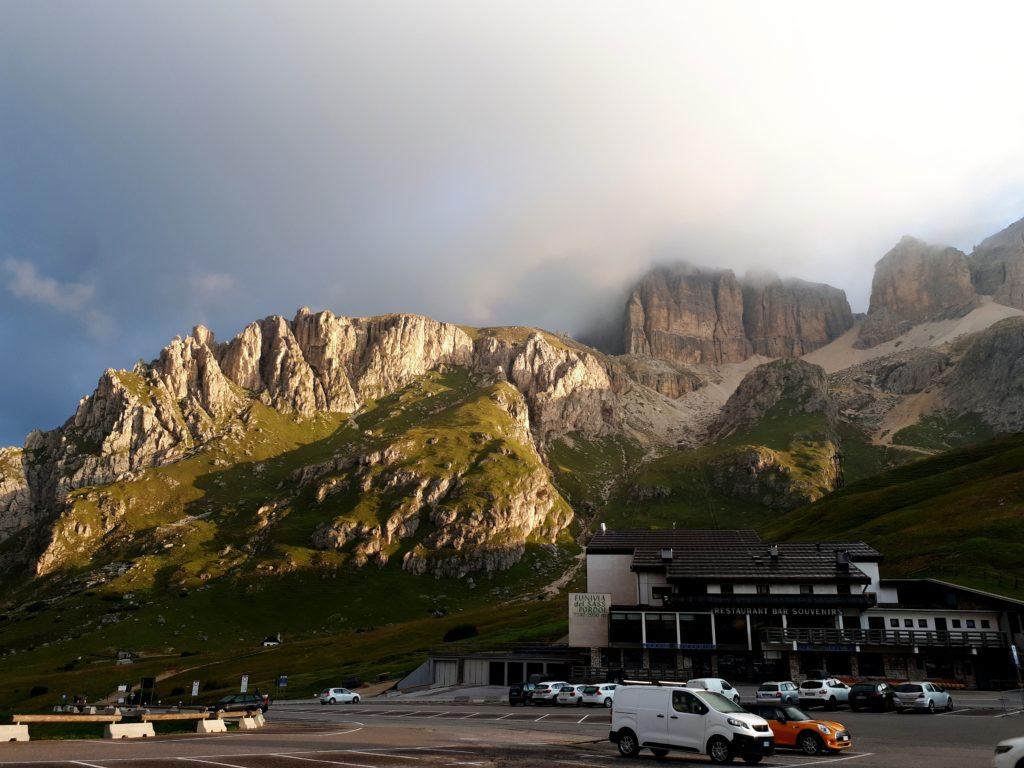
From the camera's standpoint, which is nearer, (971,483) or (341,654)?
(341,654)

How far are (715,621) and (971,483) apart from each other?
9771cm

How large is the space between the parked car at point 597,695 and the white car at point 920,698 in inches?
845

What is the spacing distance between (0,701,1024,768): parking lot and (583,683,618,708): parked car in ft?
34.1

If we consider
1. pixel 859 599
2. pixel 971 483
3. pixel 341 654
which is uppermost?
pixel 971 483

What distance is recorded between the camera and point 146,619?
189 metres

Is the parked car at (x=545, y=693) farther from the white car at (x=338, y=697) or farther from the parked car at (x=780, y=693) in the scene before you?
the white car at (x=338, y=697)

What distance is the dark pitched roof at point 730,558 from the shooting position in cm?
8438

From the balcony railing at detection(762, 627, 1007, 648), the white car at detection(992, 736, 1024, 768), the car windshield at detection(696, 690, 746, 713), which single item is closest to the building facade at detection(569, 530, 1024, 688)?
the balcony railing at detection(762, 627, 1007, 648)

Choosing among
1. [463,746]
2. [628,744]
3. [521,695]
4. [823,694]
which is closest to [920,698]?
[823,694]

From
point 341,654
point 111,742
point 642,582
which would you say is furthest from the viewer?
point 341,654

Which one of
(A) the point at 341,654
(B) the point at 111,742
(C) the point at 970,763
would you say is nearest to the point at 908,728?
(C) the point at 970,763

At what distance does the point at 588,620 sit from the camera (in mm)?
84688

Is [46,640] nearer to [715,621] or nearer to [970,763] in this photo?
[715,621]

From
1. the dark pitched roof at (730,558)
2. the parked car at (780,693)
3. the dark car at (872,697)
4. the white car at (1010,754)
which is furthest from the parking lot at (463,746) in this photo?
the dark pitched roof at (730,558)
